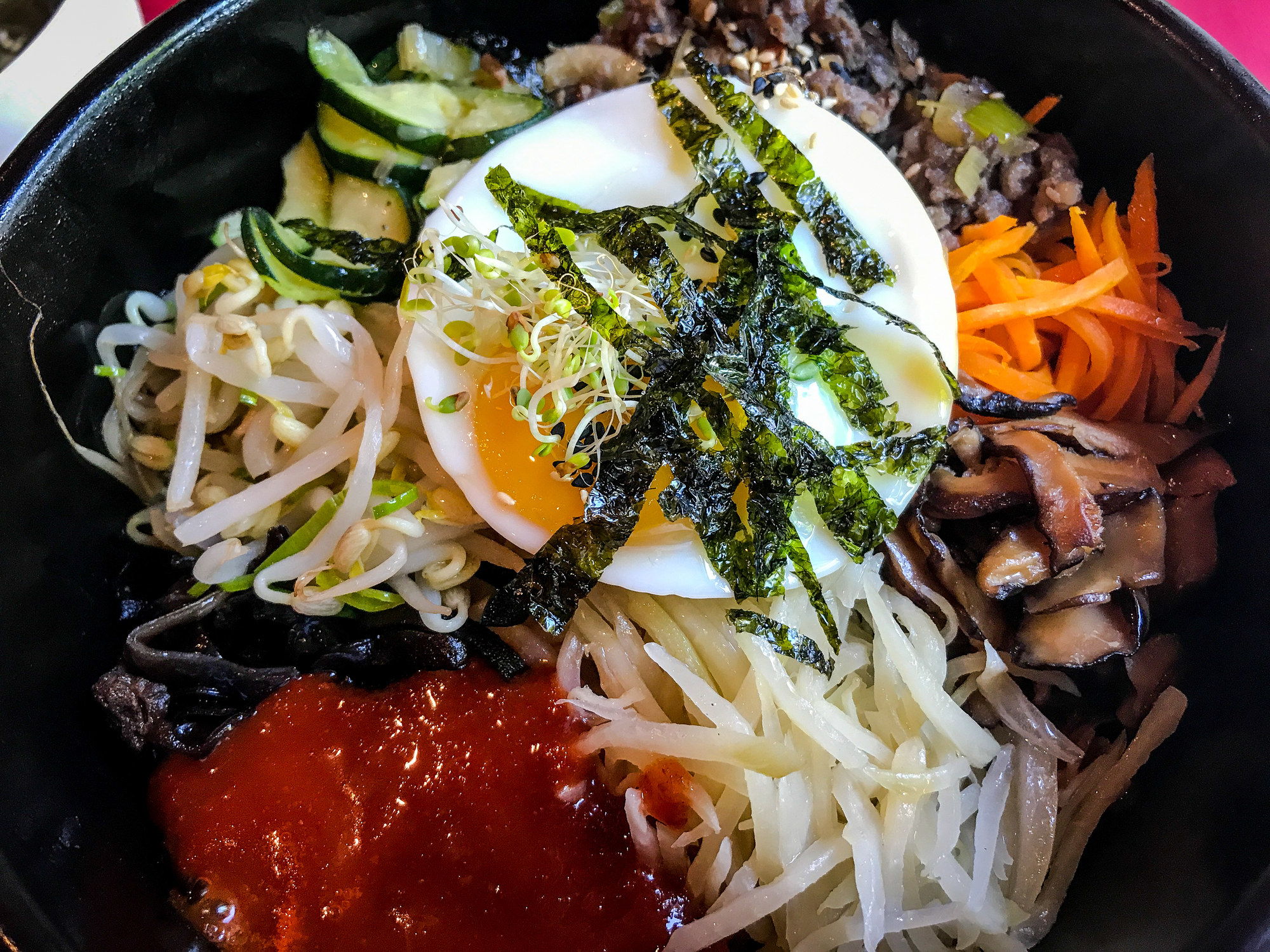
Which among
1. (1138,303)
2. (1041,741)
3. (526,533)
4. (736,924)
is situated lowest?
(736,924)

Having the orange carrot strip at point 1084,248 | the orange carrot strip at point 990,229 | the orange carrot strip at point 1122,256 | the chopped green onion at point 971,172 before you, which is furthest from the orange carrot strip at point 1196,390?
the chopped green onion at point 971,172

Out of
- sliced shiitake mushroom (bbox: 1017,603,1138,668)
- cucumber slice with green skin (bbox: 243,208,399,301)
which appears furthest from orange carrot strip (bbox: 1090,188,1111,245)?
cucumber slice with green skin (bbox: 243,208,399,301)

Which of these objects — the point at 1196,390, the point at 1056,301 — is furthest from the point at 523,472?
the point at 1196,390

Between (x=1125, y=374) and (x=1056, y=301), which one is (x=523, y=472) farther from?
(x=1125, y=374)

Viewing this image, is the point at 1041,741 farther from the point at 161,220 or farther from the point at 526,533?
the point at 161,220

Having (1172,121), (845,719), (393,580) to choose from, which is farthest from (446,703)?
(1172,121)

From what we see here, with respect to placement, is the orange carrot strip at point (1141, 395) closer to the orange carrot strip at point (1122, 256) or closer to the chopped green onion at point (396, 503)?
the orange carrot strip at point (1122, 256)

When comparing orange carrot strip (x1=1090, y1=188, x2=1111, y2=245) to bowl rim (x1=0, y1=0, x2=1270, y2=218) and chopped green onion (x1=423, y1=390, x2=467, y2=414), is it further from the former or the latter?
chopped green onion (x1=423, y1=390, x2=467, y2=414)
